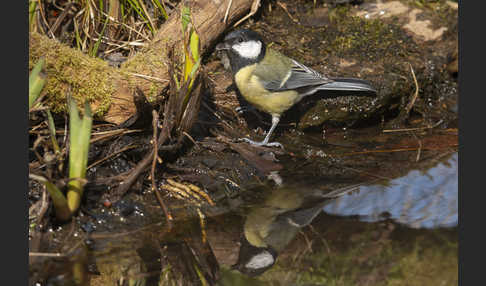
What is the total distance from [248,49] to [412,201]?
1.76 metres

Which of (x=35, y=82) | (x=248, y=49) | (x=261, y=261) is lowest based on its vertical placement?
(x=261, y=261)

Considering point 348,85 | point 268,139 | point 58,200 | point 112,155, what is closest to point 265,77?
point 268,139

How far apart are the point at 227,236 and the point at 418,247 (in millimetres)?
1103

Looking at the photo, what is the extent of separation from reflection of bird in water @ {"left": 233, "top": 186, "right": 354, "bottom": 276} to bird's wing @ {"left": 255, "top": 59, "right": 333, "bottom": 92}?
936 mm

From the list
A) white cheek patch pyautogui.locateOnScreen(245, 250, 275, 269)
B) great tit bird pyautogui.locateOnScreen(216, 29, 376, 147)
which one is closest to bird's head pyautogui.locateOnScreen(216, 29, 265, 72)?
great tit bird pyautogui.locateOnScreen(216, 29, 376, 147)

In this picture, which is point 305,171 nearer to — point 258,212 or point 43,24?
point 258,212

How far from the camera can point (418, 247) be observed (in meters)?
2.92

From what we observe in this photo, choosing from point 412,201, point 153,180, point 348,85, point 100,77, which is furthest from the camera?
point 348,85

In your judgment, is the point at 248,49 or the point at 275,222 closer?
the point at 275,222

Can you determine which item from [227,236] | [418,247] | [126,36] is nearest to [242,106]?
[126,36]

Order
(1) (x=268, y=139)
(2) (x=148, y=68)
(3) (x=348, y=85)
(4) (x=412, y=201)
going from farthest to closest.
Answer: (3) (x=348, y=85) < (1) (x=268, y=139) < (2) (x=148, y=68) < (4) (x=412, y=201)

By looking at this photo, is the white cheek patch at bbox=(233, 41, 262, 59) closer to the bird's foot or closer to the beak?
the beak

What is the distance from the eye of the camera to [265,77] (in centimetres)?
414

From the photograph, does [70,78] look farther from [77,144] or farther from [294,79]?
[294,79]
